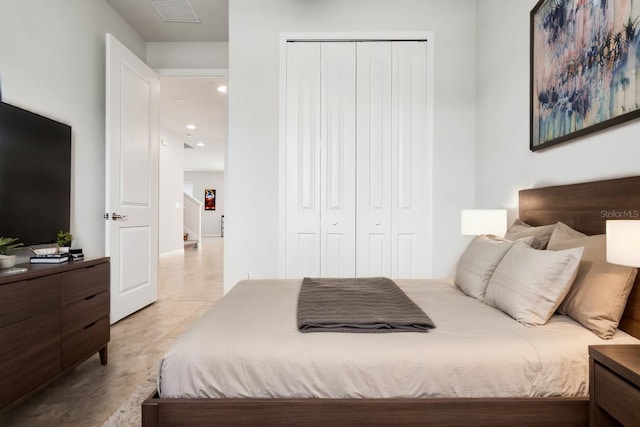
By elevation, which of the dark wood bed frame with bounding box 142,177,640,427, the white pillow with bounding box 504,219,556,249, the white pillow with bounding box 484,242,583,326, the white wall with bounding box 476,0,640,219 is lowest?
the dark wood bed frame with bounding box 142,177,640,427

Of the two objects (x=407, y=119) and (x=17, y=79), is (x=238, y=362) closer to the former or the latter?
(x=17, y=79)

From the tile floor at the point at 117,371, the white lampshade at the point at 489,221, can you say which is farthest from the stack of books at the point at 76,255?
the white lampshade at the point at 489,221

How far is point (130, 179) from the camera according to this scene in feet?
11.5

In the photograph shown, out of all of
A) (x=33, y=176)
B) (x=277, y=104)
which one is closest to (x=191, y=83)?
(x=277, y=104)

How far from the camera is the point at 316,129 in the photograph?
11.0 ft

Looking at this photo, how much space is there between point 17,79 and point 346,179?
2.52 m

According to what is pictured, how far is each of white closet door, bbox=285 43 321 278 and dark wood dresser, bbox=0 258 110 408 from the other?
1553mm

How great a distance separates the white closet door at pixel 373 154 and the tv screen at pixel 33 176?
93.9 inches

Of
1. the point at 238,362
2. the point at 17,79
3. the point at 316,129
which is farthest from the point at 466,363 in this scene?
the point at 17,79

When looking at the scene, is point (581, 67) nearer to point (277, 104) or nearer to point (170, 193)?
point (277, 104)

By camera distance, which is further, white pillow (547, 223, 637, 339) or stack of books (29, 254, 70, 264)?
stack of books (29, 254, 70, 264)

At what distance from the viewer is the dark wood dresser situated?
65.6 inches

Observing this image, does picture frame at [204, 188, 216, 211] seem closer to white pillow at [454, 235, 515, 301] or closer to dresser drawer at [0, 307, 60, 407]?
dresser drawer at [0, 307, 60, 407]

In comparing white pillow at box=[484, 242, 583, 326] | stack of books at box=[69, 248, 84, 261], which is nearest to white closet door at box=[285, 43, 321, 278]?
stack of books at box=[69, 248, 84, 261]
